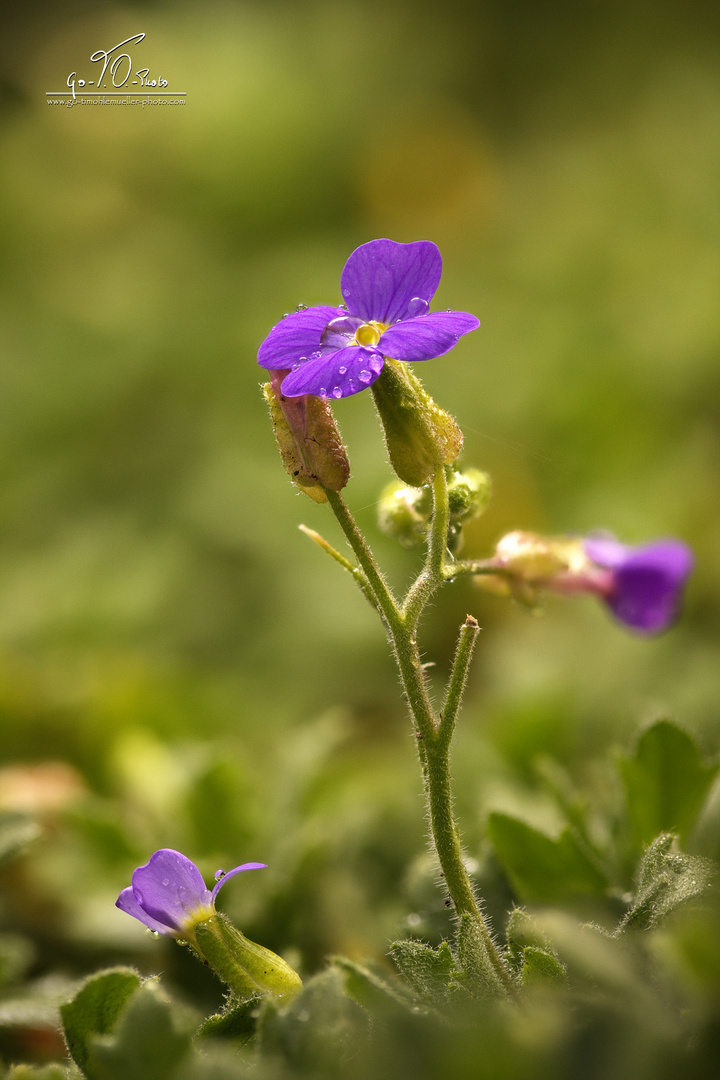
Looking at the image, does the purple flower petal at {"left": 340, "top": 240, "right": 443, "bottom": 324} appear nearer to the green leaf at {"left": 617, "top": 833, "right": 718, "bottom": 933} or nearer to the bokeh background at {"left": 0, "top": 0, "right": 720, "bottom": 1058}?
the bokeh background at {"left": 0, "top": 0, "right": 720, "bottom": 1058}

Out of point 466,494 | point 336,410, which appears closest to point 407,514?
point 466,494

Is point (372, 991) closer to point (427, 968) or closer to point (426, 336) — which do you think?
point (427, 968)

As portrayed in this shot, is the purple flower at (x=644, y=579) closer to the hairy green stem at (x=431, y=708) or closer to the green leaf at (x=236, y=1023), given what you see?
the hairy green stem at (x=431, y=708)

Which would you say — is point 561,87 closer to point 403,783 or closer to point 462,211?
point 462,211

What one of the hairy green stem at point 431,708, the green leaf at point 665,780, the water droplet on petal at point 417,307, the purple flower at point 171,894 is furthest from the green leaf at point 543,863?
the water droplet on petal at point 417,307

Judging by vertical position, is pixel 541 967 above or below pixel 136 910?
below

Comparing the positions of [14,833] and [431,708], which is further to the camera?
[14,833]

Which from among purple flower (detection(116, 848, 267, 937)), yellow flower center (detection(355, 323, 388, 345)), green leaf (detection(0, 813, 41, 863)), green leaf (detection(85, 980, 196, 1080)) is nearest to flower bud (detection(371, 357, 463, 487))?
yellow flower center (detection(355, 323, 388, 345))
